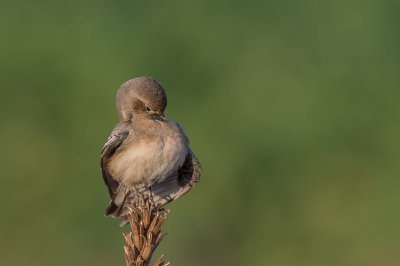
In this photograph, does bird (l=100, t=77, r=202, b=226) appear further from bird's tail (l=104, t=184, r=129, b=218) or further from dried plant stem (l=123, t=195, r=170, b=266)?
dried plant stem (l=123, t=195, r=170, b=266)

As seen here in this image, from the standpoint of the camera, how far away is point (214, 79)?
10.2 meters

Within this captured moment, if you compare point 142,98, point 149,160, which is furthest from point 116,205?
point 142,98

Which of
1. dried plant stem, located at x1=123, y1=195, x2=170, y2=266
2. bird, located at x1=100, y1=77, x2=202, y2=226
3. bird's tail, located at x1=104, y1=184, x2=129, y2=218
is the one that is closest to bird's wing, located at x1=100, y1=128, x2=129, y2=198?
bird, located at x1=100, y1=77, x2=202, y2=226

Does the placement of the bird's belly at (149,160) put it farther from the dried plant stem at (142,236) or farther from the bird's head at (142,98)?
the dried plant stem at (142,236)

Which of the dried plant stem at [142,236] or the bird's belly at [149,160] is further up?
the bird's belly at [149,160]

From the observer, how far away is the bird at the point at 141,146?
5.07 metres

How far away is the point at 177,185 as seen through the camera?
5.66 metres

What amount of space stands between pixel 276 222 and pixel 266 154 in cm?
114

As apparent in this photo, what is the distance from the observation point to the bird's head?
5.08 meters

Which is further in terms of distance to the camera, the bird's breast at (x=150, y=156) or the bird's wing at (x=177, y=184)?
the bird's wing at (x=177, y=184)

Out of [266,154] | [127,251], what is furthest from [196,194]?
[127,251]

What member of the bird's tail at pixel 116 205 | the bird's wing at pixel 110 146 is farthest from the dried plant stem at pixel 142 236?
the bird's tail at pixel 116 205

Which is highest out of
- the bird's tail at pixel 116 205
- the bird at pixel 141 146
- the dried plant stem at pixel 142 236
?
the bird at pixel 141 146

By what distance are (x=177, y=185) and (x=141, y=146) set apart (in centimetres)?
76
